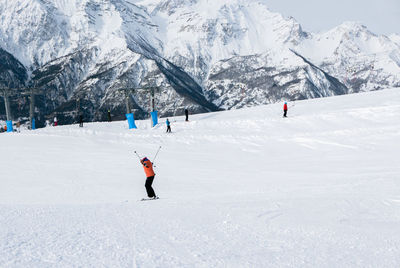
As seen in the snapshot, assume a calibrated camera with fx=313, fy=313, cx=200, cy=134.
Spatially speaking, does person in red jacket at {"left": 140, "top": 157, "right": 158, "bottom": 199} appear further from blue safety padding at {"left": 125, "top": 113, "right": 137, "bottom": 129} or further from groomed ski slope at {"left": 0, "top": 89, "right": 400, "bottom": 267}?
blue safety padding at {"left": 125, "top": 113, "right": 137, "bottom": 129}

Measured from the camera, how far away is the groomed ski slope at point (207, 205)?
15.0 ft

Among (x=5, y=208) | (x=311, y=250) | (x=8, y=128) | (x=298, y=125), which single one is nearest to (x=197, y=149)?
(x=298, y=125)

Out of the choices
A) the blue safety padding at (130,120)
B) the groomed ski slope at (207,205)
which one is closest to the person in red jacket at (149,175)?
the groomed ski slope at (207,205)

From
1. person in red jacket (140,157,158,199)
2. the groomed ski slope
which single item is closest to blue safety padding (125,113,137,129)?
the groomed ski slope

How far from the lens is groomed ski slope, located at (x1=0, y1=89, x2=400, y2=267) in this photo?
458 cm

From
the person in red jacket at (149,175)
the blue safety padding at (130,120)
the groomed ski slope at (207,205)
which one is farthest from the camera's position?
the blue safety padding at (130,120)

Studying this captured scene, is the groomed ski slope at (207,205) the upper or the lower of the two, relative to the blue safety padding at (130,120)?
lower

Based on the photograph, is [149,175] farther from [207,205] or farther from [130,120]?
[130,120]

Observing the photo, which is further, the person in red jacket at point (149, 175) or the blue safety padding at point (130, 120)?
the blue safety padding at point (130, 120)

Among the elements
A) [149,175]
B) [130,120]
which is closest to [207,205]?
[149,175]

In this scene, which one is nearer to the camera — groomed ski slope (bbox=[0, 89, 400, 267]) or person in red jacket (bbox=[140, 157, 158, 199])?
groomed ski slope (bbox=[0, 89, 400, 267])

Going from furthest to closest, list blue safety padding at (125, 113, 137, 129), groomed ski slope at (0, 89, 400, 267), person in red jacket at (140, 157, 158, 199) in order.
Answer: blue safety padding at (125, 113, 137, 129), person in red jacket at (140, 157, 158, 199), groomed ski slope at (0, 89, 400, 267)

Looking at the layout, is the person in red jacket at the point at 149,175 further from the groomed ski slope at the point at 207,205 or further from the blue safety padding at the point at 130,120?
the blue safety padding at the point at 130,120

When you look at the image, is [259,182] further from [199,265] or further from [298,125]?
[298,125]
